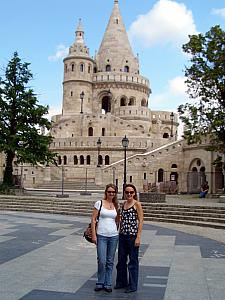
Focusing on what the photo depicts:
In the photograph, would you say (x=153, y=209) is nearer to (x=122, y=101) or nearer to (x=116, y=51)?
(x=122, y=101)

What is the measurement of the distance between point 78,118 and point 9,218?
3929 centimetres

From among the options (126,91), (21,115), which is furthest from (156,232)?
(126,91)

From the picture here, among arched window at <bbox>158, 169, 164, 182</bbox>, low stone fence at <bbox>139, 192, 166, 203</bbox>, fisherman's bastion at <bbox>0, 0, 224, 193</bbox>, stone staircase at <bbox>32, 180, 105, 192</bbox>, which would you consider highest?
fisherman's bastion at <bbox>0, 0, 224, 193</bbox>

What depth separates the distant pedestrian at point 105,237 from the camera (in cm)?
587

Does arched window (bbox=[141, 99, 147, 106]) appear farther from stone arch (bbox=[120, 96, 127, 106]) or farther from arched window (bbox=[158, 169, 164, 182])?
arched window (bbox=[158, 169, 164, 182])

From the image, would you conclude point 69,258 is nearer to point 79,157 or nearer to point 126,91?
point 79,157

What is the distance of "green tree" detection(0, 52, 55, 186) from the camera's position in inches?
932

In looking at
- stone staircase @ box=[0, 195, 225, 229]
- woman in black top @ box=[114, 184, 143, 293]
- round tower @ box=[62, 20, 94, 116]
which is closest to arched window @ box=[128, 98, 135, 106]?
round tower @ box=[62, 20, 94, 116]

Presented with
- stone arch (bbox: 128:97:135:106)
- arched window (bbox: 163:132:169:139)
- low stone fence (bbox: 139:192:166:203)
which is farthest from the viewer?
arched window (bbox: 163:132:169:139)

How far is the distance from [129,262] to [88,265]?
1910 mm

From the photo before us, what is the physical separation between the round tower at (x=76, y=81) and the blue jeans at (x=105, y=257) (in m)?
54.6

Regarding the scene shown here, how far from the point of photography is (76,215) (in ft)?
55.5

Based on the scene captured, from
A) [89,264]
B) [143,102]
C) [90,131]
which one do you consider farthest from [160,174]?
[89,264]

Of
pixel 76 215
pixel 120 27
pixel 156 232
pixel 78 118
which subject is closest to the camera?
pixel 156 232
